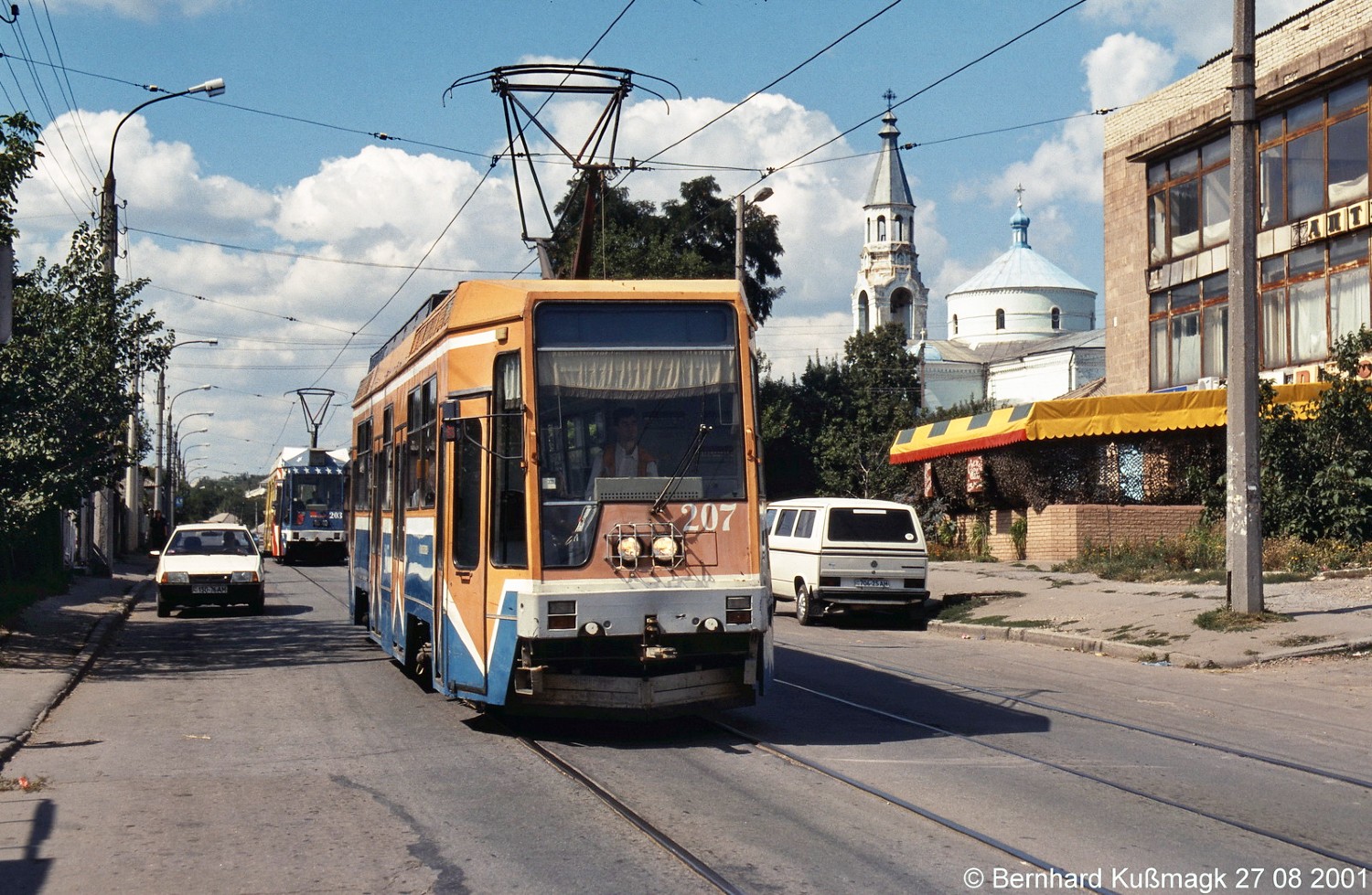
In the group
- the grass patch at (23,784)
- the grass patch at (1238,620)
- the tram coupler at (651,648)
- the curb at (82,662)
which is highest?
the tram coupler at (651,648)

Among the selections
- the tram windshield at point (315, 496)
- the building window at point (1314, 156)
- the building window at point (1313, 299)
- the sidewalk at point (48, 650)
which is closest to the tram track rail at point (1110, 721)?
the sidewalk at point (48, 650)

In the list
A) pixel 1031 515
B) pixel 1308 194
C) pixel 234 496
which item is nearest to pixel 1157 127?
pixel 1308 194

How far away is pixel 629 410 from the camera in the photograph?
1002 cm

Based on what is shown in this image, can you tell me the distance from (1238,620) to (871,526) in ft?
21.3

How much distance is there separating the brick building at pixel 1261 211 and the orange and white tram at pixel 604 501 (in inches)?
798

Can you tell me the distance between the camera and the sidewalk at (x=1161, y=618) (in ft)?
50.4

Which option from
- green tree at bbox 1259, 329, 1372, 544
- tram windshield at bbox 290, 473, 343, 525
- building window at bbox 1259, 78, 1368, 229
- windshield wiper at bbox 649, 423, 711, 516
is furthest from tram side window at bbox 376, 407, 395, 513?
tram windshield at bbox 290, 473, 343, 525

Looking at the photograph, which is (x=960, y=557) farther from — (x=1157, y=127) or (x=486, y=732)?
(x=486, y=732)

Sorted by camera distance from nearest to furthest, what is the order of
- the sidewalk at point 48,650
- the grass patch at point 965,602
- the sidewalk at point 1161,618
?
1. the sidewalk at point 48,650
2. the sidewalk at point 1161,618
3. the grass patch at point 965,602

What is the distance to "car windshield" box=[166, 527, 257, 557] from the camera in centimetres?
2464

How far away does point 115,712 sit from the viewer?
40.5 ft

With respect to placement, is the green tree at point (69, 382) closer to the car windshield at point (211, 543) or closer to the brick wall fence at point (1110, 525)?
the car windshield at point (211, 543)

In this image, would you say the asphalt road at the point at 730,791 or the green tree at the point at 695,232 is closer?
the asphalt road at the point at 730,791

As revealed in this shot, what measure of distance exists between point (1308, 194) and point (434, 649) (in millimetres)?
22619
